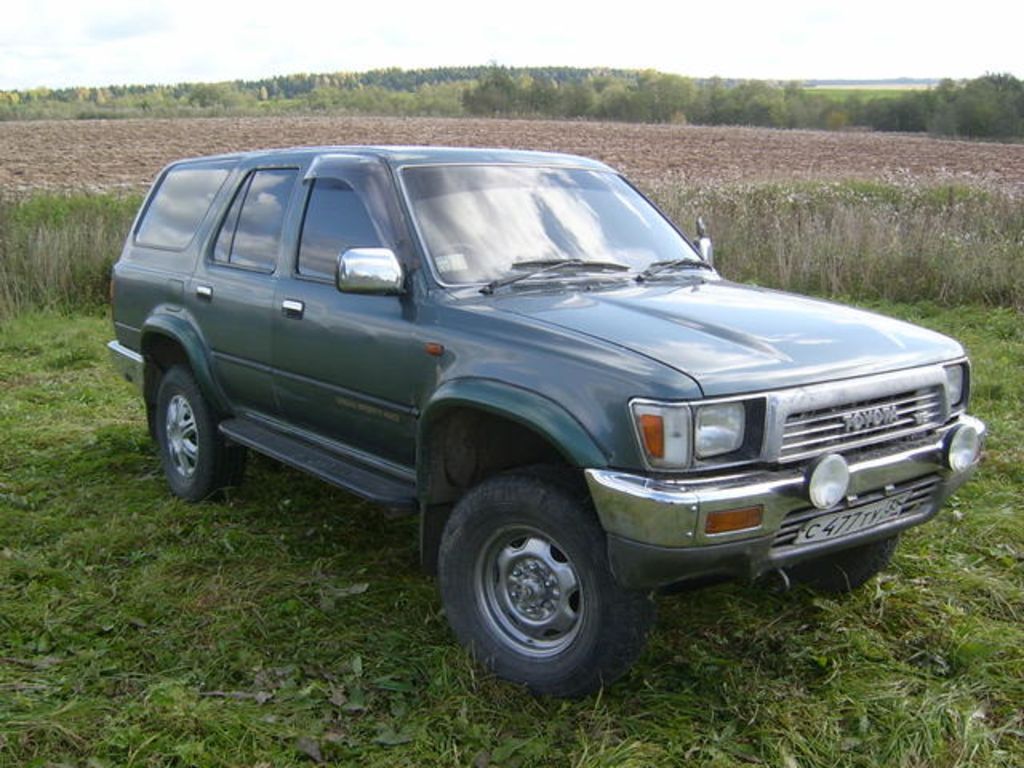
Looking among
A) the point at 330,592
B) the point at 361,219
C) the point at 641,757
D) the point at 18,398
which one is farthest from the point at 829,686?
the point at 18,398

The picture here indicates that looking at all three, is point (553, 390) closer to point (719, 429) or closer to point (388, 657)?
point (719, 429)

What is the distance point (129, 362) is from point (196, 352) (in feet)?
3.45

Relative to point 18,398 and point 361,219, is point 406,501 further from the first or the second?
point 18,398

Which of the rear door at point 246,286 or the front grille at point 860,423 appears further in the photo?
the rear door at point 246,286

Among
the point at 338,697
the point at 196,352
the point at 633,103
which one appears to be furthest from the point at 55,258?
the point at 633,103

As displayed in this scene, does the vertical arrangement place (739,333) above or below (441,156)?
below

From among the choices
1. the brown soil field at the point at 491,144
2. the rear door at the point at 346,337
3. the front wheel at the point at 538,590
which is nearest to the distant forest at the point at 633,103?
the brown soil field at the point at 491,144

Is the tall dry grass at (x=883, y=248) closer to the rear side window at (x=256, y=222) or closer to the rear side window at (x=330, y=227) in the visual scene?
the rear side window at (x=256, y=222)

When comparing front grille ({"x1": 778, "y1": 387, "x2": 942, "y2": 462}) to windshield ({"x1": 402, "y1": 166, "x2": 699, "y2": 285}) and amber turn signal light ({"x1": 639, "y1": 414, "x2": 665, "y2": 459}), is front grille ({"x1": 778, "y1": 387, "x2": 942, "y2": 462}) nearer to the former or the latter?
amber turn signal light ({"x1": 639, "y1": 414, "x2": 665, "y2": 459})

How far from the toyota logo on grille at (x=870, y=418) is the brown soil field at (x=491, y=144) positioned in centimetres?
2204

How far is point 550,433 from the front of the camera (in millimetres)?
3184

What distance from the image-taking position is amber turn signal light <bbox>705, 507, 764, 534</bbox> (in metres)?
2.94

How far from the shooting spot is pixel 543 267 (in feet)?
13.4

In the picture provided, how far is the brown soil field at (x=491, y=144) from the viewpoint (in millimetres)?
30031
